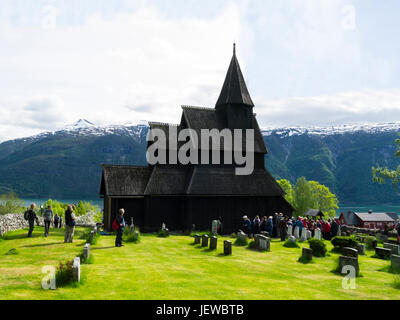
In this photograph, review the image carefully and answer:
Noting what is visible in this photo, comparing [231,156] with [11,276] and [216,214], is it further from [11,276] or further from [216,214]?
[11,276]

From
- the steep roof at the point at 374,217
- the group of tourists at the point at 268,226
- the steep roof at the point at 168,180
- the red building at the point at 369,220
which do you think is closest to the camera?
the group of tourists at the point at 268,226

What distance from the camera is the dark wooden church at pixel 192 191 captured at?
32656mm

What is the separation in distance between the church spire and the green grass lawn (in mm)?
21549

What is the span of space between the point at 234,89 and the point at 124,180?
16.2m

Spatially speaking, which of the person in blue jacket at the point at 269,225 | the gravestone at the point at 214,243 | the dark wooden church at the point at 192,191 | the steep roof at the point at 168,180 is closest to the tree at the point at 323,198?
the dark wooden church at the point at 192,191

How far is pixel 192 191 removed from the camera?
32.6 metres

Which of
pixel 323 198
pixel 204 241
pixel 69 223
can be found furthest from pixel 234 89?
pixel 323 198

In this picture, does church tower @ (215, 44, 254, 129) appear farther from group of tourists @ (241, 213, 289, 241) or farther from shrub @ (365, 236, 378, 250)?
shrub @ (365, 236, 378, 250)

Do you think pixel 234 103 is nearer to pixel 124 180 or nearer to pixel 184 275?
pixel 124 180

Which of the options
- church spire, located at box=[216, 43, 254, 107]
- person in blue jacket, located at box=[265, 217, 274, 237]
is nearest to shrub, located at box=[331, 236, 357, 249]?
person in blue jacket, located at box=[265, 217, 274, 237]

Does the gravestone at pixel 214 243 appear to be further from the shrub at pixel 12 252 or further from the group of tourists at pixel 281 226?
the shrub at pixel 12 252

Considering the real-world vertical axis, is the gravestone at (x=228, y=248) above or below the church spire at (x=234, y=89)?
below

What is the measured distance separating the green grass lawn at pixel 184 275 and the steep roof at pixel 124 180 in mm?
11677
